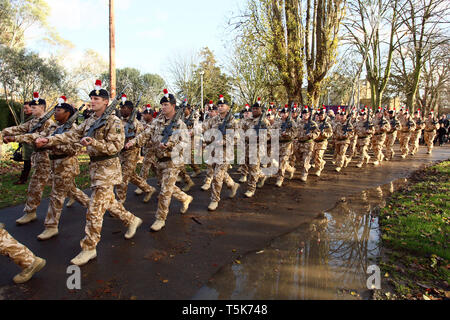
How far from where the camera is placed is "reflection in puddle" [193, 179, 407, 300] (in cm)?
305

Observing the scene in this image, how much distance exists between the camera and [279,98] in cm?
3164

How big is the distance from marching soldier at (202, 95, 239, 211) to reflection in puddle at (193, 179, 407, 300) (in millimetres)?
1849

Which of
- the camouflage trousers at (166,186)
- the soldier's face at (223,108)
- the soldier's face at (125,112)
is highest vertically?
the soldier's face at (223,108)

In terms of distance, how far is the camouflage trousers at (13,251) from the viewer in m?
3.04

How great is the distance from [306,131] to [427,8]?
2064cm

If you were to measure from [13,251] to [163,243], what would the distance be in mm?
1863

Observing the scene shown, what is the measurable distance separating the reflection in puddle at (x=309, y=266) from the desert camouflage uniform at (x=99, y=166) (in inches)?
68.7

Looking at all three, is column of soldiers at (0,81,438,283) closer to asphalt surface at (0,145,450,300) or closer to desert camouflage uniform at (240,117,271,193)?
desert camouflage uniform at (240,117,271,193)

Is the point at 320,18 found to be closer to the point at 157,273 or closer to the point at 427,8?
the point at 427,8

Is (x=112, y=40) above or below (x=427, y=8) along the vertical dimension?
below

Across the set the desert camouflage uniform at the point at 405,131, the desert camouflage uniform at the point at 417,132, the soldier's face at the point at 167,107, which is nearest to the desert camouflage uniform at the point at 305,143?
the soldier's face at the point at 167,107

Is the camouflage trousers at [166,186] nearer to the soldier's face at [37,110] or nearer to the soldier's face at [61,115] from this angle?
the soldier's face at [61,115]

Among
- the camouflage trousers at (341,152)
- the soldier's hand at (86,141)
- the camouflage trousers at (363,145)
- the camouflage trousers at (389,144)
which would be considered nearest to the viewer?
the soldier's hand at (86,141)

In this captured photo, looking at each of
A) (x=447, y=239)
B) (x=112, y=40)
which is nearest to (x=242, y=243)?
(x=447, y=239)
